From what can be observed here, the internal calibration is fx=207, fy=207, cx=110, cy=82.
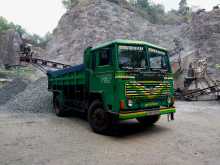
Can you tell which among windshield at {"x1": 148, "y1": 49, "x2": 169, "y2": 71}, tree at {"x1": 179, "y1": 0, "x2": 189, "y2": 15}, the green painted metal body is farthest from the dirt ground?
tree at {"x1": 179, "y1": 0, "x2": 189, "y2": 15}

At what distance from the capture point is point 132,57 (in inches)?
222

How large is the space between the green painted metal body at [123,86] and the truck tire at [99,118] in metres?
0.24

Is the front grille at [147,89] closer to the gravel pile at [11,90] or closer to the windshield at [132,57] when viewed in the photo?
the windshield at [132,57]

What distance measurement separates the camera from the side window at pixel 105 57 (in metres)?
5.59

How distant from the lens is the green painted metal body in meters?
5.27

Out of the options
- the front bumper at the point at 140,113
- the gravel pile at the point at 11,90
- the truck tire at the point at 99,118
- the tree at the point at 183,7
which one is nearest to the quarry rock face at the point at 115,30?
the gravel pile at the point at 11,90

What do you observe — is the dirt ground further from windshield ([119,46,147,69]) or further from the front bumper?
windshield ([119,46,147,69])

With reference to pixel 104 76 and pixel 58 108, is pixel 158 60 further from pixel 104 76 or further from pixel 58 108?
pixel 58 108

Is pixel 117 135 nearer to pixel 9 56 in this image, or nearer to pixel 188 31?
pixel 188 31

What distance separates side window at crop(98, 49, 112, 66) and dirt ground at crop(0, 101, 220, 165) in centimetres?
203

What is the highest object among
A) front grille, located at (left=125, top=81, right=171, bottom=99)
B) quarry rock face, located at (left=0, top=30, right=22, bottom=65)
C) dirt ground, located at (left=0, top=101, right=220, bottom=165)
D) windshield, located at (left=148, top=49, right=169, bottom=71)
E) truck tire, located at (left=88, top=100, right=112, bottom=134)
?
quarry rock face, located at (left=0, top=30, right=22, bottom=65)

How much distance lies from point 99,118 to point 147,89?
1.62 meters

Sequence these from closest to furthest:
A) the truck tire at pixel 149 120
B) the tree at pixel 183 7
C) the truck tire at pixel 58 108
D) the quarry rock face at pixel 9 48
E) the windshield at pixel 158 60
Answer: the windshield at pixel 158 60 → the truck tire at pixel 149 120 → the truck tire at pixel 58 108 → the quarry rock face at pixel 9 48 → the tree at pixel 183 7

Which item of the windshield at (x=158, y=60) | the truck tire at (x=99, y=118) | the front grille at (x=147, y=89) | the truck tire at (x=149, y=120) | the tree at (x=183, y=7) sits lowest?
the truck tire at (x=149, y=120)
